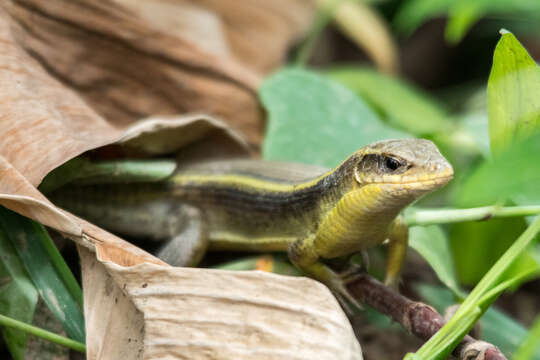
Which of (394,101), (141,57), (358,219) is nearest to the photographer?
(358,219)

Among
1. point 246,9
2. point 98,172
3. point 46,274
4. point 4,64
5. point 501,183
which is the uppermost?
point 501,183

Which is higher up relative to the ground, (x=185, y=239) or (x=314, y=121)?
(x=314, y=121)

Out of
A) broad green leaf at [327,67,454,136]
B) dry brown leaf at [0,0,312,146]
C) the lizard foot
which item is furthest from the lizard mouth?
broad green leaf at [327,67,454,136]

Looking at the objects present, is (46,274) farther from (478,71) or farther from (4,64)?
(478,71)

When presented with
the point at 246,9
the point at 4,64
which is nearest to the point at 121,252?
the point at 4,64

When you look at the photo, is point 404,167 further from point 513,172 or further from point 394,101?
point 394,101

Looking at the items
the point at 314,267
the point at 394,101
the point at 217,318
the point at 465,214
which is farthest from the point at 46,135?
the point at 394,101
